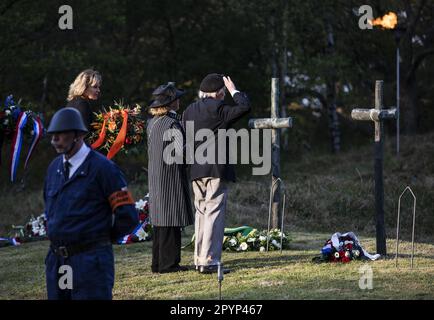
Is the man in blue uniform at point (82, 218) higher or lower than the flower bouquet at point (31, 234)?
higher

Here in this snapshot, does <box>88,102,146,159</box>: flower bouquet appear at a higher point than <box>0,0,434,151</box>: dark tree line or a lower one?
lower

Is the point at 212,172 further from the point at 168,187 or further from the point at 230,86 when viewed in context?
Answer: the point at 230,86

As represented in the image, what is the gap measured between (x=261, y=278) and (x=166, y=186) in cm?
152

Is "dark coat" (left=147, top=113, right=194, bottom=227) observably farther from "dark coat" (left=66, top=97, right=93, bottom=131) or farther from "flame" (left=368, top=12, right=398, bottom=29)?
"flame" (left=368, top=12, right=398, bottom=29)

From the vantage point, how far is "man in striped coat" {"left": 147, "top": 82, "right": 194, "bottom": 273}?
10.5 metres

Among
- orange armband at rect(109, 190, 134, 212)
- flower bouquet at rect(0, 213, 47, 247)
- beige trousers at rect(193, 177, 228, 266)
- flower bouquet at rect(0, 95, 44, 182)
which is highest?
flower bouquet at rect(0, 95, 44, 182)

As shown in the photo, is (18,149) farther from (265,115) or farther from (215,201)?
(265,115)

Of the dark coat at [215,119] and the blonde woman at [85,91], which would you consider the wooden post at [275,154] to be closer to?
the dark coat at [215,119]

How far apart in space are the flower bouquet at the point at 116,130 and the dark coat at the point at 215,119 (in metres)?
1.79

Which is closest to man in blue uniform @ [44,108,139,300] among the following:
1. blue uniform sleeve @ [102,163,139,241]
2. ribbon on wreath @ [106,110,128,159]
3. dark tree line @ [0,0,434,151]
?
blue uniform sleeve @ [102,163,139,241]

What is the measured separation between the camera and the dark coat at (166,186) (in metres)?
10.5

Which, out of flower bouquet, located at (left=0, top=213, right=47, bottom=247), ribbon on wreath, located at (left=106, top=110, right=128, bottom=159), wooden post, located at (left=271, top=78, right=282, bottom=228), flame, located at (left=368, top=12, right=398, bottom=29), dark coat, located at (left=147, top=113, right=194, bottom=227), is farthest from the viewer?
flame, located at (left=368, top=12, right=398, bottom=29)

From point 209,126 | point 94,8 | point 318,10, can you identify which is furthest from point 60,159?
point 318,10

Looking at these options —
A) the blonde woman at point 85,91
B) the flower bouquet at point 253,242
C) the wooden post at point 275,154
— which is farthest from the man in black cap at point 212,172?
the wooden post at point 275,154
